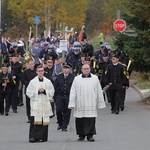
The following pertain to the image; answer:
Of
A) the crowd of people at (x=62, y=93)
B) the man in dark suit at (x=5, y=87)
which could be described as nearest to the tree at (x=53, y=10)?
the crowd of people at (x=62, y=93)

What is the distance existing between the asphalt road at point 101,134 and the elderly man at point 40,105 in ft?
0.84

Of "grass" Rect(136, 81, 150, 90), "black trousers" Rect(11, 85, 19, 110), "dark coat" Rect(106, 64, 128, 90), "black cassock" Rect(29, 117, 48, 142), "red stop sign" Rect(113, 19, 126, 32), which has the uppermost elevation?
"red stop sign" Rect(113, 19, 126, 32)

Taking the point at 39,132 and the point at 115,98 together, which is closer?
the point at 39,132

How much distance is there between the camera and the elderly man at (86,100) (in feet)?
56.5

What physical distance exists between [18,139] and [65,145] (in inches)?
70.4

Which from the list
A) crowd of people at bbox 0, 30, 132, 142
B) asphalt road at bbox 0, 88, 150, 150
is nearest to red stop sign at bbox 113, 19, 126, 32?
crowd of people at bbox 0, 30, 132, 142

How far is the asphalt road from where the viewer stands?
16.5 metres

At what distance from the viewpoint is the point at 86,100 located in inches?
680

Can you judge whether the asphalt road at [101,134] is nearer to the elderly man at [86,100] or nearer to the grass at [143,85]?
the elderly man at [86,100]

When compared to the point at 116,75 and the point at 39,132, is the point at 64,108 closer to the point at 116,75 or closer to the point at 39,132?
the point at 39,132

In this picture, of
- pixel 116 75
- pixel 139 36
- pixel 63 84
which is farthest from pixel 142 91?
pixel 63 84

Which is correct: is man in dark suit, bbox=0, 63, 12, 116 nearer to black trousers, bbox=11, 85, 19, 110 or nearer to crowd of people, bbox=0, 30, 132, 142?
crowd of people, bbox=0, 30, 132, 142

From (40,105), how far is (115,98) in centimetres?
716

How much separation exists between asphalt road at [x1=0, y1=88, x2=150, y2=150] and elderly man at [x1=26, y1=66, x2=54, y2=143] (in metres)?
0.26
